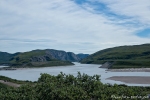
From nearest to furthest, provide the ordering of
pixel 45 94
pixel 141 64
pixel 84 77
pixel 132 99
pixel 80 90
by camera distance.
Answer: pixel 132 99 → pixel 80 90 → pixel 45 94 → pixel 84 77 → pixel 141 64

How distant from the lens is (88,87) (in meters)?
23.2

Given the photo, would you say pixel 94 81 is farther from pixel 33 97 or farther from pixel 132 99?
pixel 33 97

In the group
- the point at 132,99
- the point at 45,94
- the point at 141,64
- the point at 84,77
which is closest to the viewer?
the point at 132,99

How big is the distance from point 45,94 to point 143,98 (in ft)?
33.3

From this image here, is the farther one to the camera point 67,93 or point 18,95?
point 18,95

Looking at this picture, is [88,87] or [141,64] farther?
[141,64]

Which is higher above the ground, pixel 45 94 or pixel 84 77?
pixel 84 77

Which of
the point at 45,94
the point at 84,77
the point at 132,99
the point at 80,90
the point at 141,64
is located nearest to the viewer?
the point at 132,99

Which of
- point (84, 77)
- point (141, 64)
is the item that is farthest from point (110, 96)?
point (141, 64)

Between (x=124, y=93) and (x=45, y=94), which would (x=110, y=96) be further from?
(x=45, y=94)

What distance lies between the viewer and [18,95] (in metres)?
23.6

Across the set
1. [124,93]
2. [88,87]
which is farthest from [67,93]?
[124,93]

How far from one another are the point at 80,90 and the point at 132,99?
A: 5139 mm

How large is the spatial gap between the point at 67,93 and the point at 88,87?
322 cm
